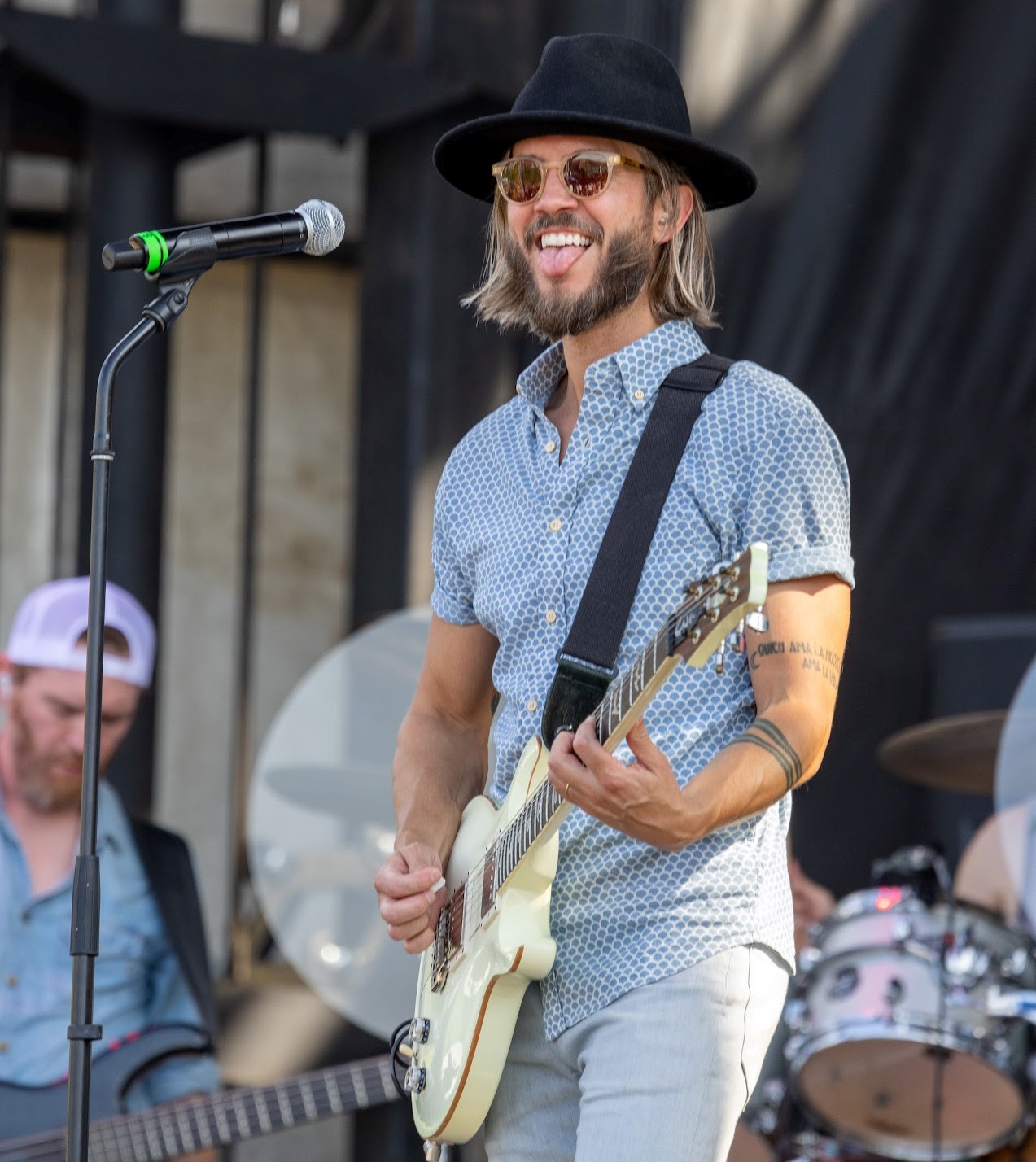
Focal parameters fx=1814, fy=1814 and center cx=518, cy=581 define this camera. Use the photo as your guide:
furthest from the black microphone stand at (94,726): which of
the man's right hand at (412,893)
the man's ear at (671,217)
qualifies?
the man's ear at (671,217)

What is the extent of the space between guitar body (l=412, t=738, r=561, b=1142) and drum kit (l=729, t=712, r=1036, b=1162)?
7.14ft

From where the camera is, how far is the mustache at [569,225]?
2.38m

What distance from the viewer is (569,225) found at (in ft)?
7.79

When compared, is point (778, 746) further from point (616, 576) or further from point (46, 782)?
point (46, 782)

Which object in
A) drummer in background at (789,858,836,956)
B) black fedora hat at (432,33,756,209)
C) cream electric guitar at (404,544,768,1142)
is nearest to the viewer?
cream electric guitar at (404,544,768,1142)

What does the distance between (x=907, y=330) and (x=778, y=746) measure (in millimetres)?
3000

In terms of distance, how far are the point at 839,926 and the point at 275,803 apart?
4.95 feet

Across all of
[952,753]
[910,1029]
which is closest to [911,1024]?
[910,1029]

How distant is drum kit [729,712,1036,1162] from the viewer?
13.7 ft

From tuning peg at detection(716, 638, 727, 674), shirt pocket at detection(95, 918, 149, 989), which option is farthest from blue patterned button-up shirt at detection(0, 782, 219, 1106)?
tuning peg at detection(716, 638, 727, 674)

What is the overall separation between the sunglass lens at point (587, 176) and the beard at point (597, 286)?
0.04 metres

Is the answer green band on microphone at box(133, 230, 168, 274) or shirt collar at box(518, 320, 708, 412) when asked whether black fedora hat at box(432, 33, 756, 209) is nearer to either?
shirt collar at box(518, 320, 708, 412)

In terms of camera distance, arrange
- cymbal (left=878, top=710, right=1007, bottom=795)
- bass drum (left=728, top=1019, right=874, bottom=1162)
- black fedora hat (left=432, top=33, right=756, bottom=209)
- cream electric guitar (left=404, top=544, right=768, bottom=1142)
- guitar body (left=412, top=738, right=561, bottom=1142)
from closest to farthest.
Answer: cream electric guitar (left=404, top=544, right=768, bottom=1142) < guitar body (left=412, top=738, right=561, bottom=1142) < black fedora hat (left=432, top=33, right=756, bottom=209) < cymbal (left=878, top=710, right=1007, bottom=795) < bass drum (left=728, top=1019, right=874, bottom=1162)

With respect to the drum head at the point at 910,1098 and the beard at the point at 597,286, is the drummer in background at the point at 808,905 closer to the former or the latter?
the drum head at the point at 910,1098
